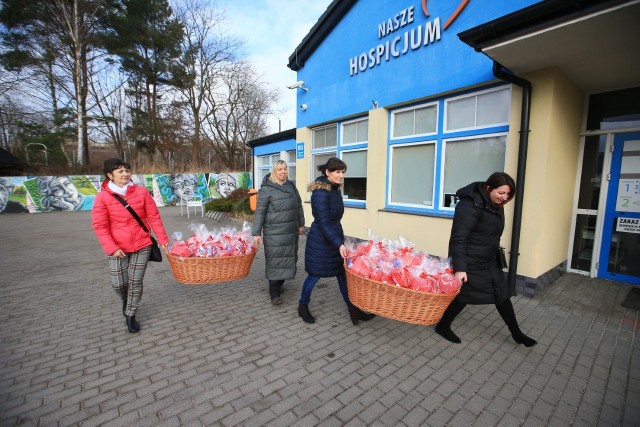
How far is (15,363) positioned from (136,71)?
25.9 metres

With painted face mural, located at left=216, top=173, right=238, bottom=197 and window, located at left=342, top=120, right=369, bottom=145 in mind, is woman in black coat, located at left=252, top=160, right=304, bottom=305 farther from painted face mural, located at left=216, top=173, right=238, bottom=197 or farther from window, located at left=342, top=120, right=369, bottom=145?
painted face mural, located at left=216, top=173, right=238, bottom=197

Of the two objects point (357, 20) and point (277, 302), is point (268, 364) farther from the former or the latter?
point (357, 20)

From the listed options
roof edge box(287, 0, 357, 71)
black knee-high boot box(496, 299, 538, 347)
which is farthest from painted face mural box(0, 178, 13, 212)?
black knee-high boot box(496, 299, 538, 347)

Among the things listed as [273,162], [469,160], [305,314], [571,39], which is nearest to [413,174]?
[469,160]

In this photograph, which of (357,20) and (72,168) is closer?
(357,20)

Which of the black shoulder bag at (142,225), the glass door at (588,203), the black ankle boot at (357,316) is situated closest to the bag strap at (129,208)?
the black shoulder bag at (142,225)

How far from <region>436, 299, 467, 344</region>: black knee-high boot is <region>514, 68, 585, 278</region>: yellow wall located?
2.00 metres

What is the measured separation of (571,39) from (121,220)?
5060 millimetres

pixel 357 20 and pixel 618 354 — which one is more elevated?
pixel 357 20

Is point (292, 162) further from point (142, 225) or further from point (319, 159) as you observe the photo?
point (142, 225)

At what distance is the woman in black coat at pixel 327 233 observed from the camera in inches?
123

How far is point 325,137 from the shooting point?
8.36 metres

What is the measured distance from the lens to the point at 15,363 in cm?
278

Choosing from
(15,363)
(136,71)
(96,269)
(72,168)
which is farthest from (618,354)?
(136,71)
